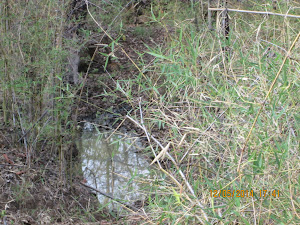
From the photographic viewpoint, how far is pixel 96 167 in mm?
5344

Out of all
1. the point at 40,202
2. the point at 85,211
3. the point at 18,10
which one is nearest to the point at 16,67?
the point at 18,10

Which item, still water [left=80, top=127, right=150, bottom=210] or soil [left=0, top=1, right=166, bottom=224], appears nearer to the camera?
soil [left=0, top=1, right=166, bottom=224]

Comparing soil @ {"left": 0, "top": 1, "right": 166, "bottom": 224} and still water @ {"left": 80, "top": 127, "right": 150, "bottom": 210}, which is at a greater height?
soil @ {"left": 0, "top": 1, "right": 166, "bottom": 224}

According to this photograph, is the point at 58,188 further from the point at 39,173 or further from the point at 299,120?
the point at 299,120
